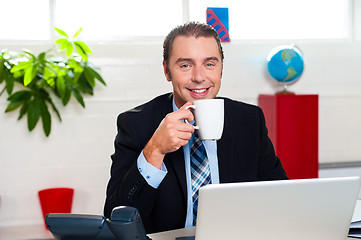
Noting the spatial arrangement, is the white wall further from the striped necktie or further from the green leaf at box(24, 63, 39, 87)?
the striped necktie

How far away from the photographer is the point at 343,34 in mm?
3775

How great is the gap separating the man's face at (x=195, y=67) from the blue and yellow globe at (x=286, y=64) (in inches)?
69.1

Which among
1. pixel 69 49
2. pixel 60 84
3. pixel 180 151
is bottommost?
pixel 180 151

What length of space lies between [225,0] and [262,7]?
0.97ft

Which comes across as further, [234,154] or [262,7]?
[262,7]

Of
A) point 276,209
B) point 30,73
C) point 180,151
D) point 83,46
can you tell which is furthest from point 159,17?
point 276,209

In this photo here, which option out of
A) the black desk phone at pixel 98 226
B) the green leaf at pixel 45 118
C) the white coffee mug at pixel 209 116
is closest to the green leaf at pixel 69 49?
the green leaf at pixel 45 118

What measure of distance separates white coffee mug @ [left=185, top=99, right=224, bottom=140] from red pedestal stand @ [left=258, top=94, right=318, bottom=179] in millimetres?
2072

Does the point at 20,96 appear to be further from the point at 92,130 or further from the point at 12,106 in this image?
the point at 92,130

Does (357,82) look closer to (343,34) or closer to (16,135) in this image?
(343,34)

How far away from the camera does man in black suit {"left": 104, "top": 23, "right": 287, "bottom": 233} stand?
141cm

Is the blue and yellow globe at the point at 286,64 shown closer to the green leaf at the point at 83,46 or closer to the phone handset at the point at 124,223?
the green leaf at the point at 83,46

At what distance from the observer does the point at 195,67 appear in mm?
1585

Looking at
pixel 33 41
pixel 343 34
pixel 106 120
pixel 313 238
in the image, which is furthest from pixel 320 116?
pixel 313 238
